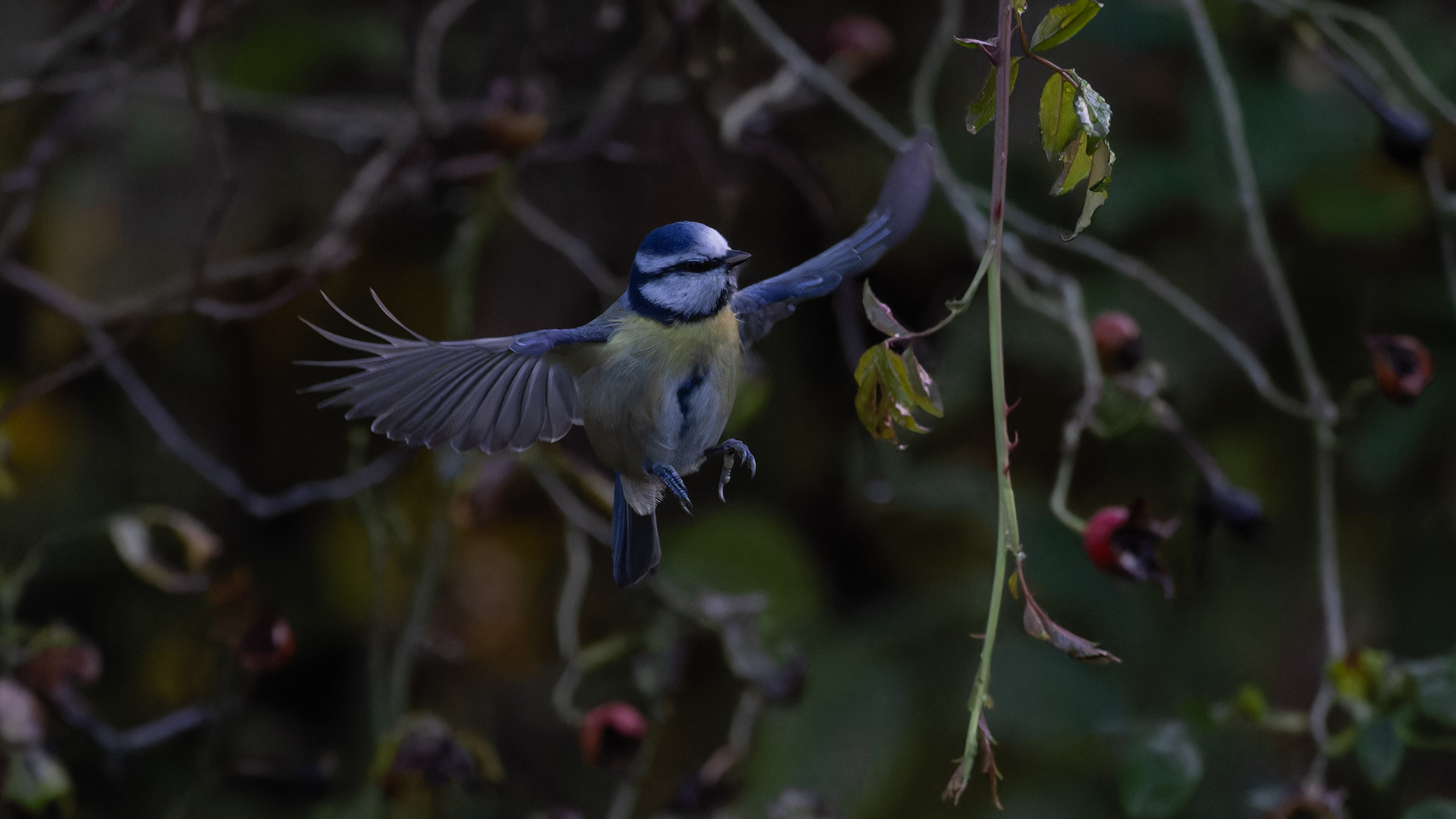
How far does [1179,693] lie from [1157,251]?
1.09 ft

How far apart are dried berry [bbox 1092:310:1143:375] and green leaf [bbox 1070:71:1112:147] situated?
1.36 ft

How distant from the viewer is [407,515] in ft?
2.92

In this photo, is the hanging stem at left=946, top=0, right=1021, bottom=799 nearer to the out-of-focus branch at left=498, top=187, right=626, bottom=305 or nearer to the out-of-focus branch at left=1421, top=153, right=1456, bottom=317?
the out-of-focus branch at left=498, top=187, right=626, bottom=305

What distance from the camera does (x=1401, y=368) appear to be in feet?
1.97

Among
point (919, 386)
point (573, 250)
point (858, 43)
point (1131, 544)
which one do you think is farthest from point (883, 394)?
point (858, 43)

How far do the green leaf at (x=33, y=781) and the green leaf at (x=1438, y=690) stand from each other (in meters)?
0.87

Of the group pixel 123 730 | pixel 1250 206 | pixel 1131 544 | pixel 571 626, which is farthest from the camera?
pixel 123 730

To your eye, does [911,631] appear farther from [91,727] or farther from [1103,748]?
[91,727]

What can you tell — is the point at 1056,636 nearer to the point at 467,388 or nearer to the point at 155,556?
the point at 467,388

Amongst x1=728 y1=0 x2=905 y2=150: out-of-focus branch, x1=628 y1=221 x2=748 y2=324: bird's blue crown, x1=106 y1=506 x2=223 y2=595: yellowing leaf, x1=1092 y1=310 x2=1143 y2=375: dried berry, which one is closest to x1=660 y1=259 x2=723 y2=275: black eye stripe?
x1=628 y1=221 x2=748 y2=324: bird's blue crown

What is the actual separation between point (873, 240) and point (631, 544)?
91 millimetres

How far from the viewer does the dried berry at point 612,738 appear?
0.64 meters

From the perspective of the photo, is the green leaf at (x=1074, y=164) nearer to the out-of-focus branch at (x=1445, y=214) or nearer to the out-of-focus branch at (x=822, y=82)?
the out-of-focus branch at (x=822, y=82)

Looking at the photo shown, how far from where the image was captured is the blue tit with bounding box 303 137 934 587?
9.5 inches
